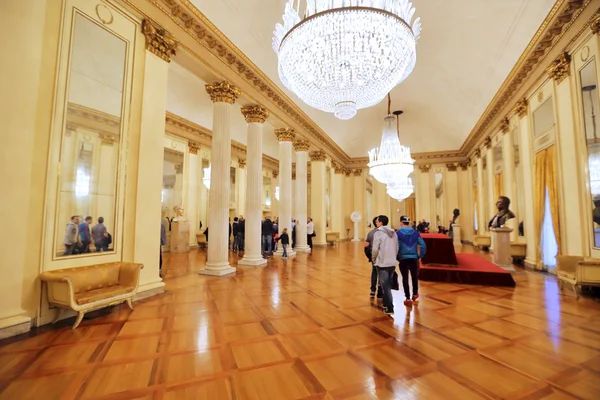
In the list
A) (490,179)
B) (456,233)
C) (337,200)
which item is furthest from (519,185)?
(337,200)

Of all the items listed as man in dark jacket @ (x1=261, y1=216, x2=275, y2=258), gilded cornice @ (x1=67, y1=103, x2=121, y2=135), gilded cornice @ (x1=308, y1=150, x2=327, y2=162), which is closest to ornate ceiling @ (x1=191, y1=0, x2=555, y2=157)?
gilded cornice @ (x1=308, y1=150, x2=327, y2=162)

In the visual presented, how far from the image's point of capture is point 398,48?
3.52 metres

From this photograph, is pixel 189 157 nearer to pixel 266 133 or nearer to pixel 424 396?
pixel 266 133

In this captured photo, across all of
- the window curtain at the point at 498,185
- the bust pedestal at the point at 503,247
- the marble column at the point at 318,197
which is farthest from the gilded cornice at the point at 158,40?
the window curtain at the point at 498,185

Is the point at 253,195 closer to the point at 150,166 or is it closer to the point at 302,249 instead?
the point at 150,166

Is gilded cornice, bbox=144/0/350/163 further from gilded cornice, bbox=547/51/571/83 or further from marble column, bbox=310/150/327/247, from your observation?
gilded cornice, bbox=547/51/571/83

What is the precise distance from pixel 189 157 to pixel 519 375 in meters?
12.1

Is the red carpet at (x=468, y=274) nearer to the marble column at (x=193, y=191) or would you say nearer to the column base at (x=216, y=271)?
the column base at (x=216, y=271)

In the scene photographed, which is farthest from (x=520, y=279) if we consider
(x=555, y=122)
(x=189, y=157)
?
(x=189, y=157)

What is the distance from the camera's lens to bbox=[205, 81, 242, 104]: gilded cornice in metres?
6.50

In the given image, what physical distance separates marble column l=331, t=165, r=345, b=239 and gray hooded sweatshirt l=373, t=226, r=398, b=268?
40.4ft

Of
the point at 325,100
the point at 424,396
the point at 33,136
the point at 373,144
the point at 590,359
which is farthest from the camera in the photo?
the point at 373,144

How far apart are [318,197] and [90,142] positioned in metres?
10.0

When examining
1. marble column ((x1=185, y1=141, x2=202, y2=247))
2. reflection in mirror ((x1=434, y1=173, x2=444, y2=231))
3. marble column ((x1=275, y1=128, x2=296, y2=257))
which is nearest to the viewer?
marble column ((x1=275, y1=128, x2=296, y2=257))
